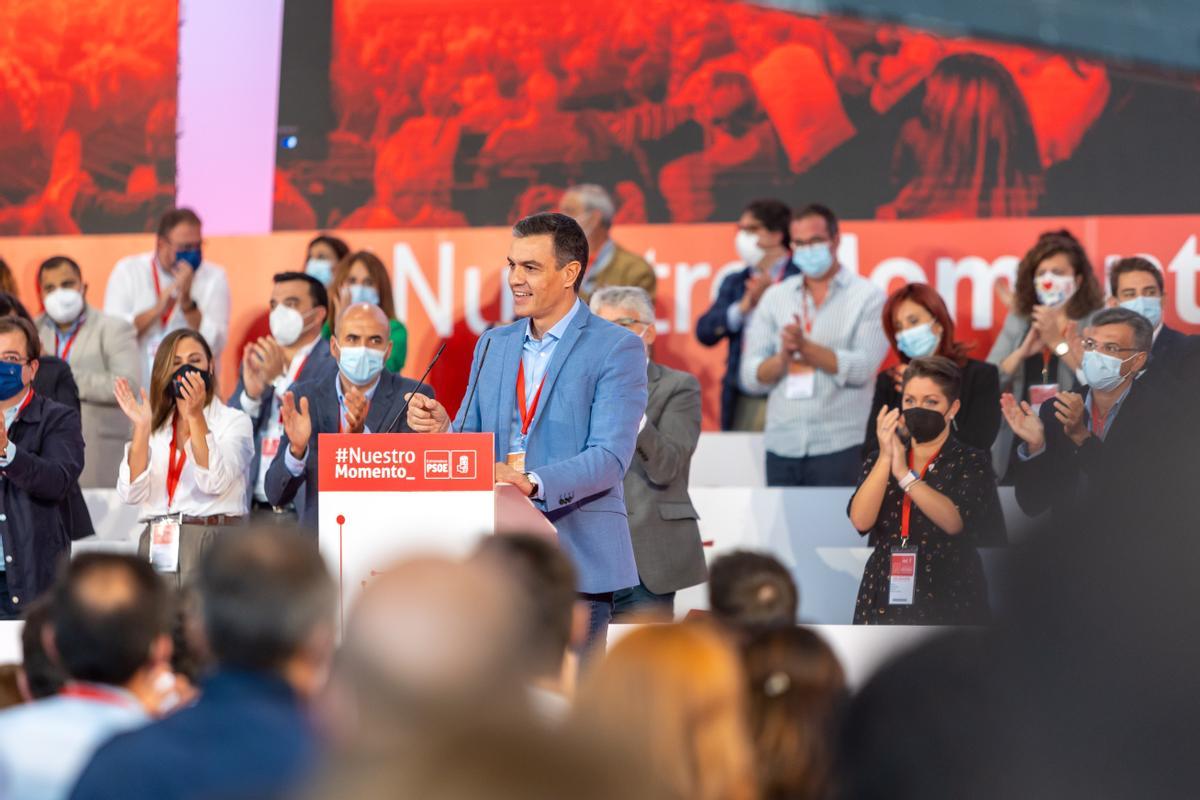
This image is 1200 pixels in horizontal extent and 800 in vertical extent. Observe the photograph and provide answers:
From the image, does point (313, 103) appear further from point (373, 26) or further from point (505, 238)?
point (505, 238)

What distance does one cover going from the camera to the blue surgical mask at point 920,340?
641 centimetres

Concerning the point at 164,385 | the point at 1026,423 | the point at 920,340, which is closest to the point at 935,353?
the point at 920,340

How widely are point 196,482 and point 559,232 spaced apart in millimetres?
2250

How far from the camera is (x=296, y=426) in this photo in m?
5.63

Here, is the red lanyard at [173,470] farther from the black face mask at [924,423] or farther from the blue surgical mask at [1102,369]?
the blue surgical mask at [1102,369]

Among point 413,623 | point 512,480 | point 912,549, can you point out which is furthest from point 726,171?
point 413,623

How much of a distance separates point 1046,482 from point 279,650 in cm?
406

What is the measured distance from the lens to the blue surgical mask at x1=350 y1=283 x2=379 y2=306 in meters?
7.33

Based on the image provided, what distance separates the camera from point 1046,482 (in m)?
5.67

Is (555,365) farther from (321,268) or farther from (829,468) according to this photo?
(321,268)

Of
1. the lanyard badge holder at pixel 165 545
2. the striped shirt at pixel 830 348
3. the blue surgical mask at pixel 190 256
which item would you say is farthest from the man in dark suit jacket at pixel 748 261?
the lanyard badge holder at pixel 165 545

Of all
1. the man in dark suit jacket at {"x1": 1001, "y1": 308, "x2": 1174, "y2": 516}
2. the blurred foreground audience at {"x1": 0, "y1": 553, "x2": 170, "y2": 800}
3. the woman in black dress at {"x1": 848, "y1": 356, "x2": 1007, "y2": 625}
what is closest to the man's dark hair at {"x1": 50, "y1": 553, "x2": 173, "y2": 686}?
the blurred foreground audience at {"x1": 0, "y1": 553, "x2": 170, "y2": 800}

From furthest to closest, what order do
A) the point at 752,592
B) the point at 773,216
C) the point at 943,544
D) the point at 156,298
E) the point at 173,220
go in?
the point at 156,298 → the point at 173,220 → the point at 773,216 → the point at 943,544 → the point at 752,592

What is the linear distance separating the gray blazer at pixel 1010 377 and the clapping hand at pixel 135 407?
3.48 meters
